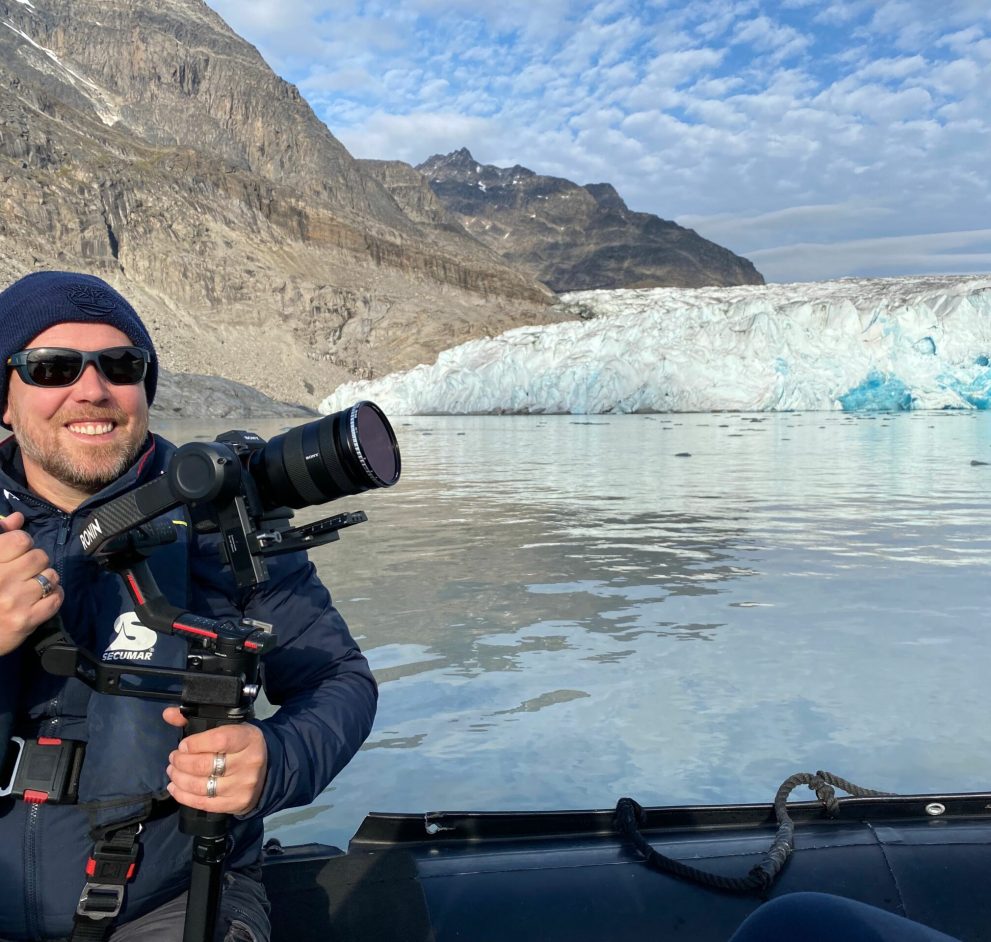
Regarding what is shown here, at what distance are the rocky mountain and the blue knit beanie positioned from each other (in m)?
123

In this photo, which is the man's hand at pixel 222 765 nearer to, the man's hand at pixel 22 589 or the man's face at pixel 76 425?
the man's hand at pixel 22 589

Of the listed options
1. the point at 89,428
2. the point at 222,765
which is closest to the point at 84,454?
the point at 89,428

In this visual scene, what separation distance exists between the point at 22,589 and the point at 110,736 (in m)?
0.32

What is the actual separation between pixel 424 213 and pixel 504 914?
11728 cm

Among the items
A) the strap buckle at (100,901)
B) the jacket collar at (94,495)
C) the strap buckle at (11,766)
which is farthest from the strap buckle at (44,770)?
the jacket collar at (94,495)

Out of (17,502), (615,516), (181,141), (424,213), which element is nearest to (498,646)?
(17,502)

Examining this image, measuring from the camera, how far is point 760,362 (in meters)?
29.6


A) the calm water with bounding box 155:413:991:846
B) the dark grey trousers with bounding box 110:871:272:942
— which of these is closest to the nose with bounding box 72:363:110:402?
the dark grey trousers with bounding box 110:871:272:942

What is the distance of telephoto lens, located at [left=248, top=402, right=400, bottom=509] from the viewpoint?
128cm

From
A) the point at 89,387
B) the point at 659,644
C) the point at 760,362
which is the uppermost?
the point at 760,362

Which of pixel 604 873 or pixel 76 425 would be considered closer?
pixel 76 425

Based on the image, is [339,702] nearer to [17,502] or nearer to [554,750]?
[17,502]

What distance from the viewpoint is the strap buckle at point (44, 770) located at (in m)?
1.33

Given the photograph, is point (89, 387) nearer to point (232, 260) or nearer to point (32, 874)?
point (32, 874)
